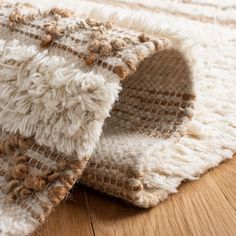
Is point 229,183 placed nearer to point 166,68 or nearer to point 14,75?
point 166,68

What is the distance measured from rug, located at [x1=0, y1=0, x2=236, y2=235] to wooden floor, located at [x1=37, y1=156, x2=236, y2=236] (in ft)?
0.06

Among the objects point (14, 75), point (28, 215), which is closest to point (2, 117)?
point (14, 75)

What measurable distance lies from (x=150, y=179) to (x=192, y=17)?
0.82 m

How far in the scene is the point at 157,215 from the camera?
642 millimetres

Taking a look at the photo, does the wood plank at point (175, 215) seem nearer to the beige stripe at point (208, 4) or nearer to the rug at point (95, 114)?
the rug at point (95, 114)

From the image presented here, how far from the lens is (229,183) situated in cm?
72

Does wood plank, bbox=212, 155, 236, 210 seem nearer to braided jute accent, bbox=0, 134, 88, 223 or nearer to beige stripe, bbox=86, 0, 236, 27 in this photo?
braided jute accent, bbox=0, 134, 88, 223

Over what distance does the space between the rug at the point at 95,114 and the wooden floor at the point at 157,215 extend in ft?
0.06

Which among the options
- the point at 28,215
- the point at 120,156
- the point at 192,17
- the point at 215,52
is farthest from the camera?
the point at 192,17

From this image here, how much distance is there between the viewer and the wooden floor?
0.61 metres

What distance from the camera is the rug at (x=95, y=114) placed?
60 centimetres

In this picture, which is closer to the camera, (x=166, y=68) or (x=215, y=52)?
(x=166, y=68)

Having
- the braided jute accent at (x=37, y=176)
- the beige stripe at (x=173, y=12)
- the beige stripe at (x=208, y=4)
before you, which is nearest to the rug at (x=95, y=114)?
the braided jute accent at (x=37, y=176)

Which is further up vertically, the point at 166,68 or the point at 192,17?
the point at 166,68
